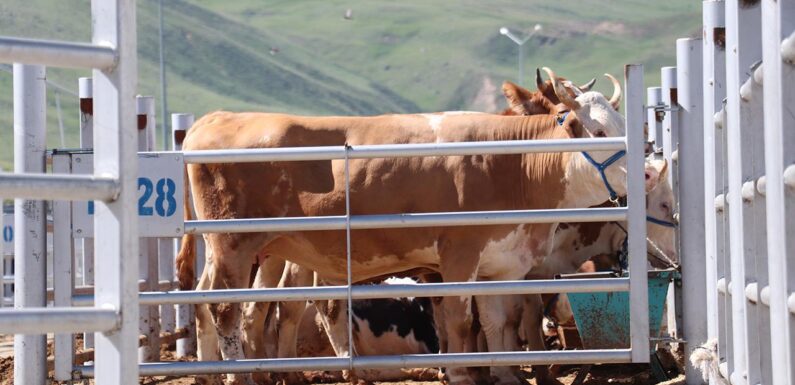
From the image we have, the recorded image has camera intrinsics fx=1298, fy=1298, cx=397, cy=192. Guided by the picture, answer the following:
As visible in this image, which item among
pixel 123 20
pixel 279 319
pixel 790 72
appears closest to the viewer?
pixel 123 20

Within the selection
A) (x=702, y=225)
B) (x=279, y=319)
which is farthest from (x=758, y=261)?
(x=279, y=319)

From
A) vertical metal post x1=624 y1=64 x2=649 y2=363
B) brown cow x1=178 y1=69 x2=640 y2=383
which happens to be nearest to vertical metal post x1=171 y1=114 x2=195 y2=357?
brown cow x1=178 y1=69 x2=640 y2=383

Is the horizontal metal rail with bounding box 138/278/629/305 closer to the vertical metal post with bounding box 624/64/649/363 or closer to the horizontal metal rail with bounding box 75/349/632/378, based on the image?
the vertical metal post with bounding box 624/64/649/363

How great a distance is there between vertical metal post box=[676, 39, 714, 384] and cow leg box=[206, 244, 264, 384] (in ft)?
8.81

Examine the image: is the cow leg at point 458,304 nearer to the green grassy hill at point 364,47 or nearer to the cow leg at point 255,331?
the cow leg at point 255,331

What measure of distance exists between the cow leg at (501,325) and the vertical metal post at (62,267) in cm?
295

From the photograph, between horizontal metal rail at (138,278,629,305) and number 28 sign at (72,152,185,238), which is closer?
horizontal metal rail at (138,278,629,305)

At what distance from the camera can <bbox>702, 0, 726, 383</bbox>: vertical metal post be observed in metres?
6.04

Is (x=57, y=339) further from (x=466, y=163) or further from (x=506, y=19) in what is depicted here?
(x=506, y=19)

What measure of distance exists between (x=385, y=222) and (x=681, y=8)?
18824cm

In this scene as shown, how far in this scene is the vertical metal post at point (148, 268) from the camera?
996 centimetres

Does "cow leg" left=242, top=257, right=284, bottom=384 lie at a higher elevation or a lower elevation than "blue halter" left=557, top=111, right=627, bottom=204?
lower

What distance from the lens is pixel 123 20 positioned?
2.95 metres

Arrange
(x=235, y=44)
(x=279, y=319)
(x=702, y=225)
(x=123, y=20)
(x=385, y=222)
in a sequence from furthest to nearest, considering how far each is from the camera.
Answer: (x=235, y=44)
(x=279, y=319)
(x=702, y=225)
(x=385, y=222)
(x=123, y=20)
